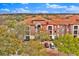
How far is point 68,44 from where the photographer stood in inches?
56.2

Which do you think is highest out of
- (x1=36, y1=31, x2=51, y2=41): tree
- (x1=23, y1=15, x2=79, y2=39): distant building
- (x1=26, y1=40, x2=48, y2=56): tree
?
(x1=23, y1=15, x2=79, y2=39): distant building

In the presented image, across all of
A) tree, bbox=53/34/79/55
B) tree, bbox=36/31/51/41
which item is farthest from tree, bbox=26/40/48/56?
tree, bbox=53/34/79/55

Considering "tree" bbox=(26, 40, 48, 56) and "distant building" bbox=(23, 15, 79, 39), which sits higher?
"distant building" bbox=(23, 15, 79, 39)

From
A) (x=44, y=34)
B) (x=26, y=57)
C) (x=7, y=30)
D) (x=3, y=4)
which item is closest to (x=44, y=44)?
(x=44, y=34)

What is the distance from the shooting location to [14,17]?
4.75 ft

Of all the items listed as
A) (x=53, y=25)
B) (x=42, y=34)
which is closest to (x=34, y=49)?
(x=42, y=34)

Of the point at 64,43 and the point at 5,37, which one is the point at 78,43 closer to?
the point at 64,43

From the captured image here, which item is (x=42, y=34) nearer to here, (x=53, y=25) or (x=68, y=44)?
(x=53, y=25)

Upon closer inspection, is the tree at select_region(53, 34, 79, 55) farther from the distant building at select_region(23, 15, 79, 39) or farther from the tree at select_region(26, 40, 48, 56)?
the tree at select_region(26, 40, 48, 56)

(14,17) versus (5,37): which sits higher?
(14,17)

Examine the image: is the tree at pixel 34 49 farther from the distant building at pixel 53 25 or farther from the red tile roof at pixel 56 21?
the red tile roof at pixel 56 21

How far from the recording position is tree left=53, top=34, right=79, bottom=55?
1.42 meters

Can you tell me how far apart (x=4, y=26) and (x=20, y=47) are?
22 centimetres

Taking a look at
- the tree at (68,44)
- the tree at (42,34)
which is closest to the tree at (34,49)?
the tree at (42,34)
